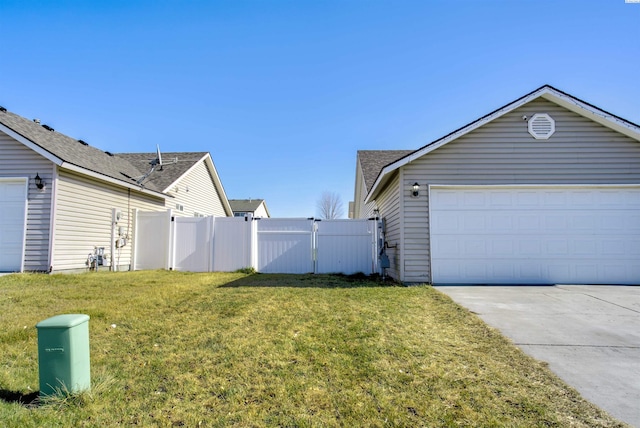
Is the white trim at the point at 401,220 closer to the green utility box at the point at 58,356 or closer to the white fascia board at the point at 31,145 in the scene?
the green utility box at the point at 58,356

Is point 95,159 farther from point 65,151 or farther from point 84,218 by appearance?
point 84,218

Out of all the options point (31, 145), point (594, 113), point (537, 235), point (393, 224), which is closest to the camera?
point (594, 113)

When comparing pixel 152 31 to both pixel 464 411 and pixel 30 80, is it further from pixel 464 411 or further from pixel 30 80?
pixel 464 411

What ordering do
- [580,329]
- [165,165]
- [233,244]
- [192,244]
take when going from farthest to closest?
[165,165] < [192,244] < [233,244] < [580,329]

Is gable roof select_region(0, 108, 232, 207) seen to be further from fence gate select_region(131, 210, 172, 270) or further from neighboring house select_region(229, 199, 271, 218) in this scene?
neighboring house select_region(229, 199, 271, 218)

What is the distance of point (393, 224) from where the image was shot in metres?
8.87

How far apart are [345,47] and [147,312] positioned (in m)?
9.21

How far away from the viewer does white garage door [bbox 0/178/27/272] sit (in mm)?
8281

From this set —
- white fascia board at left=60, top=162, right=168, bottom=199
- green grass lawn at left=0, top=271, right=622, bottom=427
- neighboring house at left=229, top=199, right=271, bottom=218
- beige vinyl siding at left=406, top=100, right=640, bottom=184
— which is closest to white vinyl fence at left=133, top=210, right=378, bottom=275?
white fascia board at left=60, top=162, right=168, bottom=199

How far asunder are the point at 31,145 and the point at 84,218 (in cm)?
229

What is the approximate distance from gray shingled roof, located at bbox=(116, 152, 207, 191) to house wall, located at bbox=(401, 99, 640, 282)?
407 inches

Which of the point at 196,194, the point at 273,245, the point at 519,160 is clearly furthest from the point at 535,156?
the point at 196,194

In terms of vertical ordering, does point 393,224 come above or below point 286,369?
above

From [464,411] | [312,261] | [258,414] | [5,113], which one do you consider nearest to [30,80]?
[5,113]
